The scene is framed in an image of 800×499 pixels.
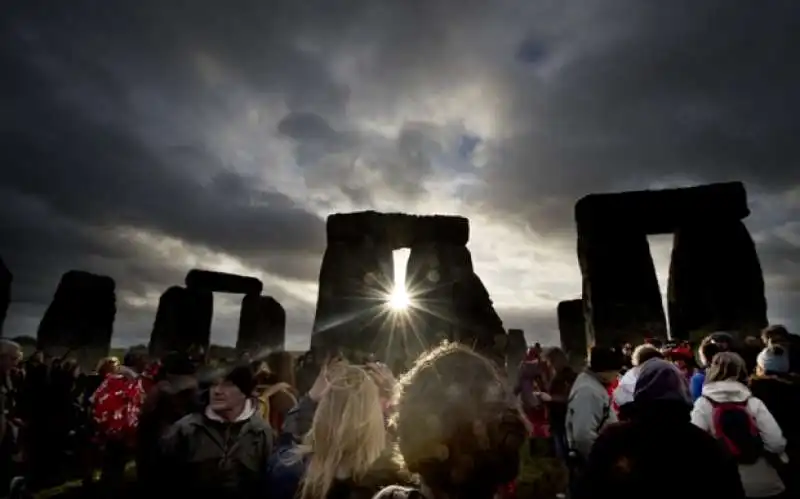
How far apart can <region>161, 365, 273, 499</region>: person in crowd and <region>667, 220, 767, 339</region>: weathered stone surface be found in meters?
15.8

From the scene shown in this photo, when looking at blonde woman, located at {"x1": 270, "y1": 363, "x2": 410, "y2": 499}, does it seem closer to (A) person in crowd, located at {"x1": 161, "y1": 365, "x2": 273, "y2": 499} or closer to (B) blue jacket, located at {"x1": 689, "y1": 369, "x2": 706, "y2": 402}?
(A) person in crowd, located at {"x1": 161, "y1": 365, "x2": 273, "y2": 499}

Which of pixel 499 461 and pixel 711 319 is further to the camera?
pixel 711 319

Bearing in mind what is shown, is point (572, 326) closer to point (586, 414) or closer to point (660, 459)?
point (586, 414)

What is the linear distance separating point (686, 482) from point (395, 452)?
4.38 feet

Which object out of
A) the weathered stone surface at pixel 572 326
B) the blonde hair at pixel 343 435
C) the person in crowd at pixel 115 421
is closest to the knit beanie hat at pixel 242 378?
the blonde hair at pixel 343 435

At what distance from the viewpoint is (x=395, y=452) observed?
2471 mm

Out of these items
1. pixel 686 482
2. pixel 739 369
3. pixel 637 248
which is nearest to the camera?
pixel 686 482

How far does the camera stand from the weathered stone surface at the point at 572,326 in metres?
24.7

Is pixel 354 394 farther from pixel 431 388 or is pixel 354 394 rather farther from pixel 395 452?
pixel 431 388

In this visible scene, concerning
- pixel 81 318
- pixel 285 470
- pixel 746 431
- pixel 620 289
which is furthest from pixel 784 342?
pixel 81 318

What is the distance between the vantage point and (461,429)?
1.67m

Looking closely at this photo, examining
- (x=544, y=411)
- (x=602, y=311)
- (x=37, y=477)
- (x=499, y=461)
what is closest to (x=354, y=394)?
(x=499, y=461)

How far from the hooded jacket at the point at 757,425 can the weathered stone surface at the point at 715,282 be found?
43.6 ft

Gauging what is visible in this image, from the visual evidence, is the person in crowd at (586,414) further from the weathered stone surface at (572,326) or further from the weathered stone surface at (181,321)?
the weathered stone surface at (181,321)
